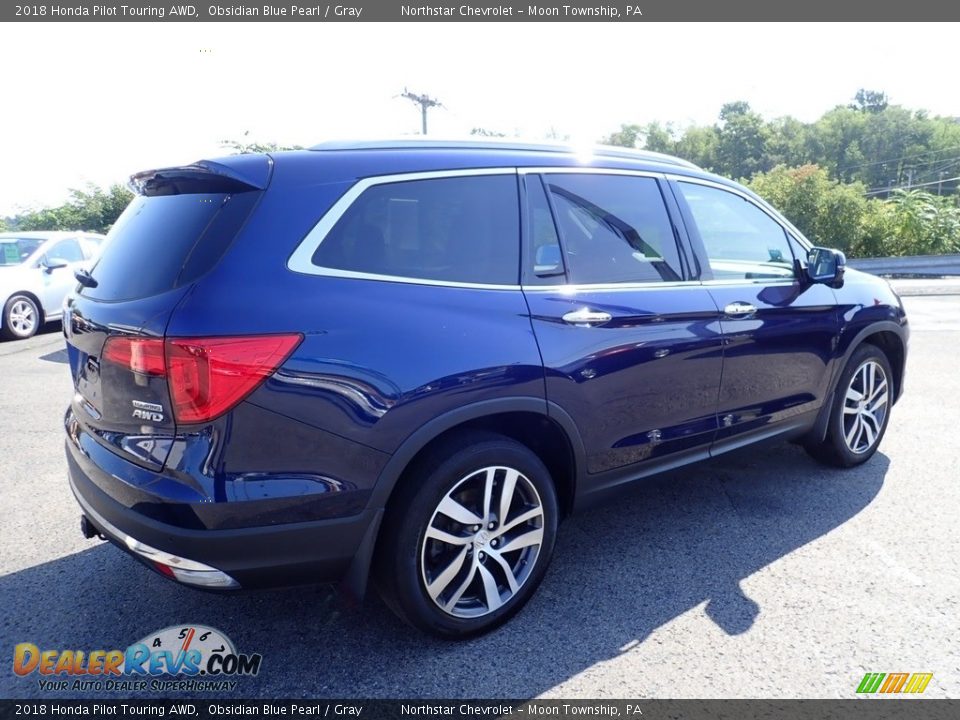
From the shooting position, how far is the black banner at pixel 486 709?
7.45 ft

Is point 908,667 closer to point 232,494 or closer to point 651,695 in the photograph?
point 651,695

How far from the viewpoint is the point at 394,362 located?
88.7 inches

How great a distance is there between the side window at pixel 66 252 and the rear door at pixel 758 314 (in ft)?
34.4

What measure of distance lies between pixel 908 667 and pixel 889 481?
2.02 m

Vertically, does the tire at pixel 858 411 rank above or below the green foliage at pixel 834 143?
below

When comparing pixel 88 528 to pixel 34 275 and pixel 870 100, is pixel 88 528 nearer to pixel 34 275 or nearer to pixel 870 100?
pixel 34 275

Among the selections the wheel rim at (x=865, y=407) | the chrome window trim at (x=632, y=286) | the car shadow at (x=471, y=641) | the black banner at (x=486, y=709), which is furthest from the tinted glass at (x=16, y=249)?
the wheel rim at (x=865, y=407)

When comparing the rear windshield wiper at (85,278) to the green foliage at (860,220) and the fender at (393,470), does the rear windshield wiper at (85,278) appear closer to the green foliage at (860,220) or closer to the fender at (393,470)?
the fender at (393,470)

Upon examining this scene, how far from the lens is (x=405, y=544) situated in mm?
2385

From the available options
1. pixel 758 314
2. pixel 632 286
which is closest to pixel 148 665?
pixel 632 286

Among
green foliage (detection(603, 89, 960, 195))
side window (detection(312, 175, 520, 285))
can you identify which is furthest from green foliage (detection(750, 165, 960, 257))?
green foliage (detection(603, 89, 960, 195))

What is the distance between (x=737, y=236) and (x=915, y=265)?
17.6 meters

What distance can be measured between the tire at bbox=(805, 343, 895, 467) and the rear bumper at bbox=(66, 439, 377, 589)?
3225 millimetres

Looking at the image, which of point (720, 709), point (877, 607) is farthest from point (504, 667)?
point (877, 607)
